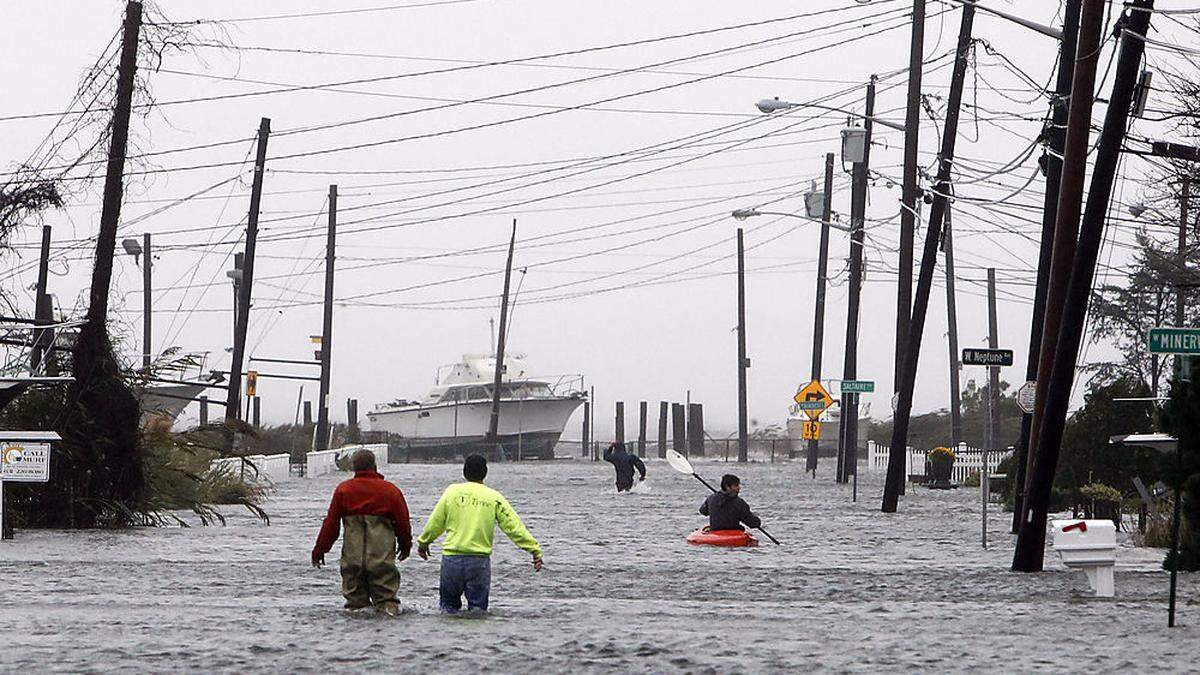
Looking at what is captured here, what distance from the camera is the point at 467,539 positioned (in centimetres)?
1677

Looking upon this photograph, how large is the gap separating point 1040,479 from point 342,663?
1129 cm

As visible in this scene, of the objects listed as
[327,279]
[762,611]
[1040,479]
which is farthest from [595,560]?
[327,279]

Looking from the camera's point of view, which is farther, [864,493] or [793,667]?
[864,493]

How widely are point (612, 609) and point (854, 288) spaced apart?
4486 centimetres

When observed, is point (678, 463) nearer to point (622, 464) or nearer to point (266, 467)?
point (622, 464)

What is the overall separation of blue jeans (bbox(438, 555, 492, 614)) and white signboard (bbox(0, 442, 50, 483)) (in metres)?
14.6

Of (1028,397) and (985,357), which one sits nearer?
(1028,397)

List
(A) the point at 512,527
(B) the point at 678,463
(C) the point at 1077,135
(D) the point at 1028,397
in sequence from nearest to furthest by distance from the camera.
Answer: (A) the point at 512,527
(C) the point at 1077,135
(D) the point at 1028,397
(B) the point at 678,463

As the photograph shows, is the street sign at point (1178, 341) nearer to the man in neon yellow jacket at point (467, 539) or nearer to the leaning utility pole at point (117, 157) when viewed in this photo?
the man in neon yellow jacket at point (467, 539)

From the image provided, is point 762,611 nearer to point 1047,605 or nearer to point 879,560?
point 1047,605

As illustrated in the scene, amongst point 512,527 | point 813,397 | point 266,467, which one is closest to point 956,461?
point 813,397

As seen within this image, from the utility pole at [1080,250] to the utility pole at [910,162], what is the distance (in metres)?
18.3

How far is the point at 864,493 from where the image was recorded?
50219 millimetres

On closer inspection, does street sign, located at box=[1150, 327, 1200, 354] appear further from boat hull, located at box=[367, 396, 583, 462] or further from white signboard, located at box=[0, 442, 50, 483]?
boat hull, located at box=[367, 396, 583, 462]
